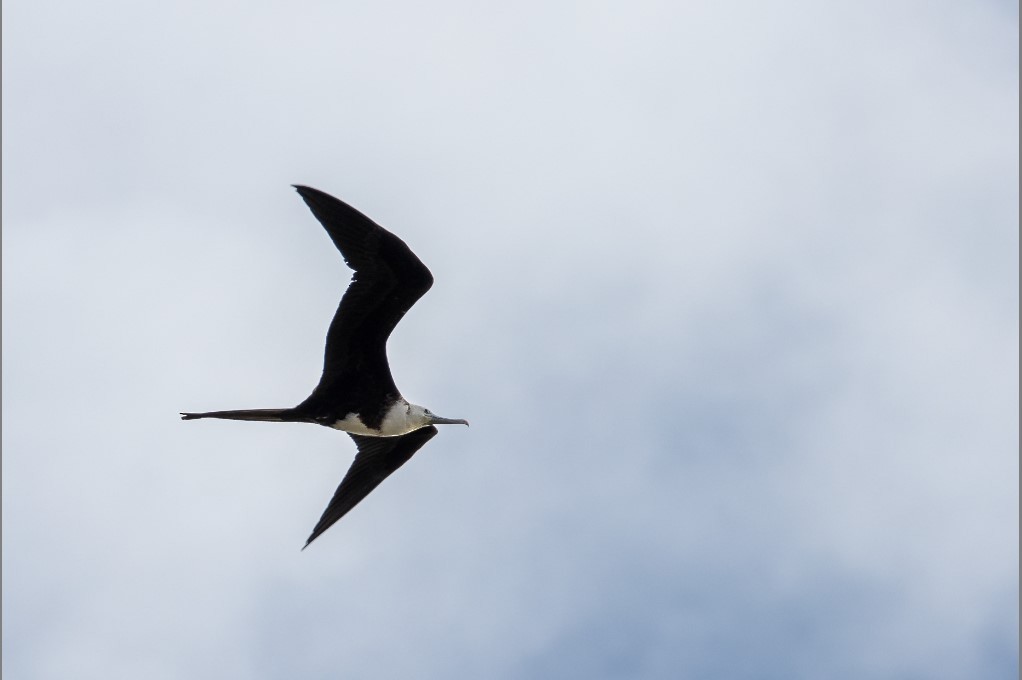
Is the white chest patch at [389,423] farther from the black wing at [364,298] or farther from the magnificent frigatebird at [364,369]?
the black wing at [364,298]

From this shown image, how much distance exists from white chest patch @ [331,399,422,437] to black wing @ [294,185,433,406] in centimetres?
15

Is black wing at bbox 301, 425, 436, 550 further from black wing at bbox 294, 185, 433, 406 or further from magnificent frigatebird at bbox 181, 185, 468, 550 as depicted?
black wing at bbox 294, 185, 433, 406

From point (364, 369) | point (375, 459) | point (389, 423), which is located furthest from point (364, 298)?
point (375, 459)

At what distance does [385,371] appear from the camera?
13.2 meters

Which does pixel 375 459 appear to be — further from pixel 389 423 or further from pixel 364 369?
pixel 364 369

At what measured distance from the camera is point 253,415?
41.3 feet

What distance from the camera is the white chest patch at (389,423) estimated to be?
522 inches

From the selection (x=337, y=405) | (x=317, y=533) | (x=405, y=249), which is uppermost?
(x=405, y=249)

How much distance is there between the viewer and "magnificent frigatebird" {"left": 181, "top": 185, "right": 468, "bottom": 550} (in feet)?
40.4

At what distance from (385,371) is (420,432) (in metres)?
1.07

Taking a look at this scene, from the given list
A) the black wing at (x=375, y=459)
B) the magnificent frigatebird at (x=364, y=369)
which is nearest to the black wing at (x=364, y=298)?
the magnificent frigatebird at (x=364, y=369)

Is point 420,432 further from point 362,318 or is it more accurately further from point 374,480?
Result: point 362,318

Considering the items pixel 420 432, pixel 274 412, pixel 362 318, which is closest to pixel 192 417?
pixel 274 412

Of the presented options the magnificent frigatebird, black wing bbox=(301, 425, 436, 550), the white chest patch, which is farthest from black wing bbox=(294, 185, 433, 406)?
black wing bbox=(301, 425, 436, 550)
